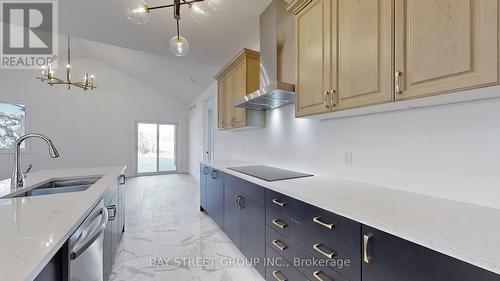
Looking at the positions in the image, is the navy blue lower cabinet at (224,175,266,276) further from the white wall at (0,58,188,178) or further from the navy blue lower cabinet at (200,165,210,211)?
the white wall at (0,58,188,178)

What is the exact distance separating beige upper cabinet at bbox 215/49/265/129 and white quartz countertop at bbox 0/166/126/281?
1882mm

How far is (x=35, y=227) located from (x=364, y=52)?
1.86 meters

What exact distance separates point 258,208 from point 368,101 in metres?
1.18

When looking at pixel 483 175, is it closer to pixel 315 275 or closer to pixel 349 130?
pixel 349 130

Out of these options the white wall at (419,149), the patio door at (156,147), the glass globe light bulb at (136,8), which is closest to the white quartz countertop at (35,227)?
the glass globe light bulb at (136,8)

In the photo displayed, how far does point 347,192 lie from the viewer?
138cm

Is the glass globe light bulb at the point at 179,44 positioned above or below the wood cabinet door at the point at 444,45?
above

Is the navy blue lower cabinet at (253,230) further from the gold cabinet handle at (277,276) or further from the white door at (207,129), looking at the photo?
the white door at (207,129)

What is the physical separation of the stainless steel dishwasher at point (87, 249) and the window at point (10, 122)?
648 centimetres

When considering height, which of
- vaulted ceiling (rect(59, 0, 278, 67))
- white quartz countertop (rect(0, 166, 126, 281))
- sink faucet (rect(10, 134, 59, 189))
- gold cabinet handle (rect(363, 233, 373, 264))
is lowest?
gold cabinet handle (rect(363, 233, 373, 264))

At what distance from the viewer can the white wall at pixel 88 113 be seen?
18.6 ft

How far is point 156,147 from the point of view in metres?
7.55

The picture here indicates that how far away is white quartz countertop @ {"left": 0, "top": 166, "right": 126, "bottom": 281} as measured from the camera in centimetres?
61

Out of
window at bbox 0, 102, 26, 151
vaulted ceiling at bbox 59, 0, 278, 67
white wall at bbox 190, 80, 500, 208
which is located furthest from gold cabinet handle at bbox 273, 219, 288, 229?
window at bbox 0, 102, 26, 151
